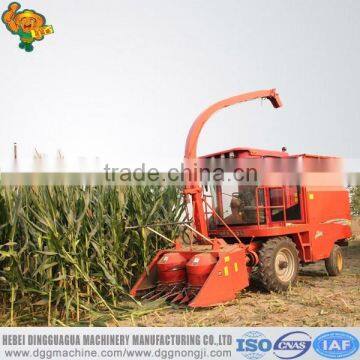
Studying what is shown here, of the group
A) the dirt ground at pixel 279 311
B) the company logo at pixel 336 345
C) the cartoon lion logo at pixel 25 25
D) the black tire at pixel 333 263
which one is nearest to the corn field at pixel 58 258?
the dirt ground at pixel 279 311

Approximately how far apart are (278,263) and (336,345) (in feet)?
11.4

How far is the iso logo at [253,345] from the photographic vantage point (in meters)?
3.85

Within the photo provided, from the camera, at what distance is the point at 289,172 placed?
Result: 8.01 meters

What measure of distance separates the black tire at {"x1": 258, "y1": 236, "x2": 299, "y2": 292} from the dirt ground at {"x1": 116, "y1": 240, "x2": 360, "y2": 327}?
0.57ft

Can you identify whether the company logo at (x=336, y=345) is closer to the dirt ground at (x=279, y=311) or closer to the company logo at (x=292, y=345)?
the company logo at (x=292, y=345)

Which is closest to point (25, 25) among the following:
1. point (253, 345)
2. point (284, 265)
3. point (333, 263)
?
point (253, 345)

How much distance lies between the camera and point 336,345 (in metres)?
3.88

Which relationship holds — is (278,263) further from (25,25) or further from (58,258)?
(25,25)

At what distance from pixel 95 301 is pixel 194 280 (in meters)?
1.39

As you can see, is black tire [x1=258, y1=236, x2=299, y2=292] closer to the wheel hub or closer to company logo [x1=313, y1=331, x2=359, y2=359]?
the wheel hub

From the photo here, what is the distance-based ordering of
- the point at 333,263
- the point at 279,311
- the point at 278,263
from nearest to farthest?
the point at 279,311
the point at 278,263
the point at 333,263

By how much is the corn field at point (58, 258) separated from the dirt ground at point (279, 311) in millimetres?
535

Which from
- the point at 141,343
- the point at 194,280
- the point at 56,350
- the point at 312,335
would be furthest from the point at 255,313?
the point at 56,350

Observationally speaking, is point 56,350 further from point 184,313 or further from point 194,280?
point 194,280
